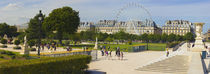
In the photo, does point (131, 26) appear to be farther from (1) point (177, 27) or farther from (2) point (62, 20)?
(2) point (62, 20)

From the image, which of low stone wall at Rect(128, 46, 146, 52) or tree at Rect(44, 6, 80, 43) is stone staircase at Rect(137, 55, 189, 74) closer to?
low stone wall at Rect(128, 46, 146, 52)

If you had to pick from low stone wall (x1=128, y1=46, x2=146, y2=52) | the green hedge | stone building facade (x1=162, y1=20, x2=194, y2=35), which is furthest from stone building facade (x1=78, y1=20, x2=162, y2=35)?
the green hedge

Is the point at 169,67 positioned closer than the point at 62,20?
Yes

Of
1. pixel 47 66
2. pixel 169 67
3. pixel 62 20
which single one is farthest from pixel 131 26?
pixel 47 66

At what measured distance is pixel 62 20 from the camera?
51.2 metres

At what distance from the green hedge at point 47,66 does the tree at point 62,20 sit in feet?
126

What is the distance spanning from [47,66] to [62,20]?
40.6m

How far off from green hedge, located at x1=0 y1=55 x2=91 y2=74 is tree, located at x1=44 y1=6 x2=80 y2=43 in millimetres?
38295

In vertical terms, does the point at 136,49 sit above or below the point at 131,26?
below

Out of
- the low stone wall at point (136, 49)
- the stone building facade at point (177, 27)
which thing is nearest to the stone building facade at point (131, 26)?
the stone building facade at point (177, 27)

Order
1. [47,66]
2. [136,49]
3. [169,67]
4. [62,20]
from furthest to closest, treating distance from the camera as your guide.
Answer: [62,20]
[136,49]
[169,67]
[47,66]

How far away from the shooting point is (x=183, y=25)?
147 metres

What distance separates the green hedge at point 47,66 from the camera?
10.1 metres

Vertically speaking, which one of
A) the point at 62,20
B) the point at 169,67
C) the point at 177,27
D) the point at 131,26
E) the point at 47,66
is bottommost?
the point at 169,67
